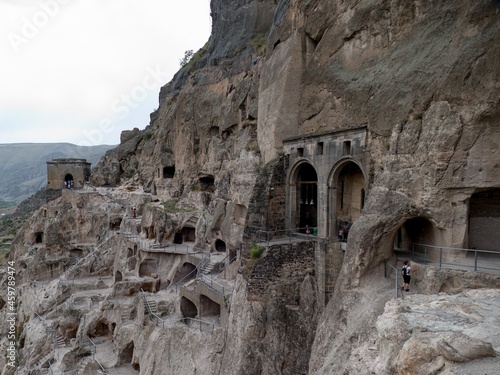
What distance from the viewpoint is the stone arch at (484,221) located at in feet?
41.9

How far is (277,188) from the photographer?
19.5 meters

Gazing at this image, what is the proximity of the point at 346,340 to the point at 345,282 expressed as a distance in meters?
2.22

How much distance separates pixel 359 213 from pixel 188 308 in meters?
11.3

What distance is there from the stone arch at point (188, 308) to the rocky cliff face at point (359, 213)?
0.12 m

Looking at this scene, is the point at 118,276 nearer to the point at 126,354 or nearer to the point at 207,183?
the point at 207,183

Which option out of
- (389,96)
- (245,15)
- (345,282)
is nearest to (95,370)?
(345,282)

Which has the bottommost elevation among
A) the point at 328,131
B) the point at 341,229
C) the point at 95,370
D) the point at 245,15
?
the point at 95,370

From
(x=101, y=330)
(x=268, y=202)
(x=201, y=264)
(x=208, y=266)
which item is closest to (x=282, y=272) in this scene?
(x=268, y=202)

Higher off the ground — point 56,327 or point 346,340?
point 346,340

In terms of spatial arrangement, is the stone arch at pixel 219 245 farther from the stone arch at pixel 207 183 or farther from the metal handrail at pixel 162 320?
the stone arch at pixel 207 183

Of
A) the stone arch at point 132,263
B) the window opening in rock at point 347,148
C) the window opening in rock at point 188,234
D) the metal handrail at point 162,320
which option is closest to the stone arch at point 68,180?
the stone arch at point 132,263

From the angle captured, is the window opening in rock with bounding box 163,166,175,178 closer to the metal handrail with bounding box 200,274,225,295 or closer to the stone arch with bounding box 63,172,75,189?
the stone arch with bounding box 63,172,75,189

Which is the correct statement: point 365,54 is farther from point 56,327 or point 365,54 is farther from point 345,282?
point 56,327

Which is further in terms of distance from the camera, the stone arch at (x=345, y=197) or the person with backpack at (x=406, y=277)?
the stone arch at (x=345, y=197)
